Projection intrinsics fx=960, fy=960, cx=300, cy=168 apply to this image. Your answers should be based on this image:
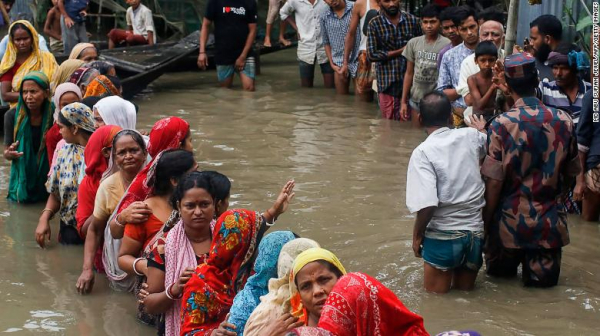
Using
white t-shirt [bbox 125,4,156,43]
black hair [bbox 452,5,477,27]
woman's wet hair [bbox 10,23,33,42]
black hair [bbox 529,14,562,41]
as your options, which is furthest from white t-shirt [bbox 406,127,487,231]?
white t-shirt [bbox 125,4,156,43]

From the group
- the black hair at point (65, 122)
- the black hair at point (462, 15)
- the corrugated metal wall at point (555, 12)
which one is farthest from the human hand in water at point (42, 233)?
the corrugated metal wall at point (555, 12)

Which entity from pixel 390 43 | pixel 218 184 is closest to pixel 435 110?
pixel 218 184

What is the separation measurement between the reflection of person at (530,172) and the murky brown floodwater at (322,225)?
33 cm

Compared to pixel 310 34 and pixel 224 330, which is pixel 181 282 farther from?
pixel 310 34

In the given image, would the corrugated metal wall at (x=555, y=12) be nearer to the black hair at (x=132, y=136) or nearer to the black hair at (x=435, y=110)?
the black hair at (x=435, y=110)

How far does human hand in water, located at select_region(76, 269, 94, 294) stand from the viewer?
6027mm

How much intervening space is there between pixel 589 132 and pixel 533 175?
145cm

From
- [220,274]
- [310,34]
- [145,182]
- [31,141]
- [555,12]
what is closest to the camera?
[220,274]

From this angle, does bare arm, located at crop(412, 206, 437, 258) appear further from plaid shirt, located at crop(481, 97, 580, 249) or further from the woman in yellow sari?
the woman in yellow sari

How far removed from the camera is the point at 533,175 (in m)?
5.65

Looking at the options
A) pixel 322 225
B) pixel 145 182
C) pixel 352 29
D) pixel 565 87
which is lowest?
pixel 322 225

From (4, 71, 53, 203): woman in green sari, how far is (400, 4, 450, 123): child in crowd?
160 inches

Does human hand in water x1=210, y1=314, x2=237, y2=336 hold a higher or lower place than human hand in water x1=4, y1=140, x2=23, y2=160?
higher

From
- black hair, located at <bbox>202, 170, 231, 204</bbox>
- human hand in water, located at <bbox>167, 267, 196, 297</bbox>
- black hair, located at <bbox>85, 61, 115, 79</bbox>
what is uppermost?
black hair, located at <bbox>85, 61, 115, 79</bbox>
